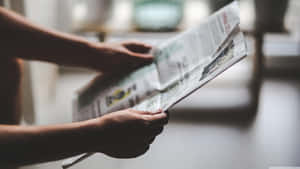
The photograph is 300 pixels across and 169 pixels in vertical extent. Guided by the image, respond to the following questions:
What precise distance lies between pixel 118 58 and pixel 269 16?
66 centimetres

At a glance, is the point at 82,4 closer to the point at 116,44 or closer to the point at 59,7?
the point at 59,7

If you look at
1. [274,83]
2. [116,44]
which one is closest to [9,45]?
[116,44]

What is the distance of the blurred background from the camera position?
2.68 feet

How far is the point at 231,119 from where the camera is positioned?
1.00m

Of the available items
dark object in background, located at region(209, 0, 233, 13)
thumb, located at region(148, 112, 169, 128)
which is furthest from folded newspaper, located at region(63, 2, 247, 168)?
dark object in background, located at region(209, 0, 233, 13)

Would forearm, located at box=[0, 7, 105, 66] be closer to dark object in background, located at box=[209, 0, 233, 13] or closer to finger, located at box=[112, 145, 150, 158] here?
finger, located at box=[112, 145, 150, 158]

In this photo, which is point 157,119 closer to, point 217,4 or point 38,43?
point 38,43

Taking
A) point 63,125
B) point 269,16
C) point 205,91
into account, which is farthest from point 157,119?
point 269,16

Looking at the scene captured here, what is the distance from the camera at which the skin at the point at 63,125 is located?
48 centimetres

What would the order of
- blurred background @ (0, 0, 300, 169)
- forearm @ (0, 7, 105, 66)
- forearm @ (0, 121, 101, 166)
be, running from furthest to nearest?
blurred background @ (0, 0, 300, 169) < forearm @ (0, 7, 105, 66) < forearm @ (0, 121, 101, 166)

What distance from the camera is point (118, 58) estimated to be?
0.70 meters

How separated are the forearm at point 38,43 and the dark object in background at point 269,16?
673 mm

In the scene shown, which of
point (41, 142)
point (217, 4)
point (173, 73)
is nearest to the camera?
point (41, 142)

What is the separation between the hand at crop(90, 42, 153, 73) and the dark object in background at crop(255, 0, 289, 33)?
0.60 metres
